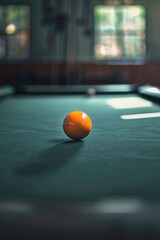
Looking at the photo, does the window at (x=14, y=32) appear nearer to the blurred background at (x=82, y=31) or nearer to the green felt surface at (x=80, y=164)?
the blurred background at (x=82, y=31)

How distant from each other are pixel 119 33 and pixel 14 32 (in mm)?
2390

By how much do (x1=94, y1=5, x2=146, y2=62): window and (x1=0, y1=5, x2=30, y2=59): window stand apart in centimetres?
156

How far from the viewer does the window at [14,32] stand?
8.12 m

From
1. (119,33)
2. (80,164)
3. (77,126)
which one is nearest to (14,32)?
(119,33)

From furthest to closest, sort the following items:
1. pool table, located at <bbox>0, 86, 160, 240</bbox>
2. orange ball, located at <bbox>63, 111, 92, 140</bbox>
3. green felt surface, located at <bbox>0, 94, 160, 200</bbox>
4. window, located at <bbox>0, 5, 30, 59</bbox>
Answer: window, located at <bbox>0, 5, 30, 59</bbox> < orange ball, located at <bbox>63, 111, 92, 140</bbox> < green felt surface, located at <bbox>0, 94, 160, 200</bbox> < pool table, located at <bbox>0, 86, 160, 240</bbox>

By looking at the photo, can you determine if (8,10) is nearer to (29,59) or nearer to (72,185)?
(29,59)

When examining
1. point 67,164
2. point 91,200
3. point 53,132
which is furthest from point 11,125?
point 91,200

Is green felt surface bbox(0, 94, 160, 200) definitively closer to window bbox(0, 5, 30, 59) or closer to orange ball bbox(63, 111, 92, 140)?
orange ball bbox(63, 111, 92, 140)

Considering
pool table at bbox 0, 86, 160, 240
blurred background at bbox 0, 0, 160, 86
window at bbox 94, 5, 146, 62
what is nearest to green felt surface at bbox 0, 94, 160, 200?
pool table at bbox 0, 86, 160, 240

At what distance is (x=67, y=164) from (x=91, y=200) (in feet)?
0.94

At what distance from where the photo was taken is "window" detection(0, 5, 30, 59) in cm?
812

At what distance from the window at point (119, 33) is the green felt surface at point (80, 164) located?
22.8ft

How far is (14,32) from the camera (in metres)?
8.27

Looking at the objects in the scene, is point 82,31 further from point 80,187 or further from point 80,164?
point 80,187
